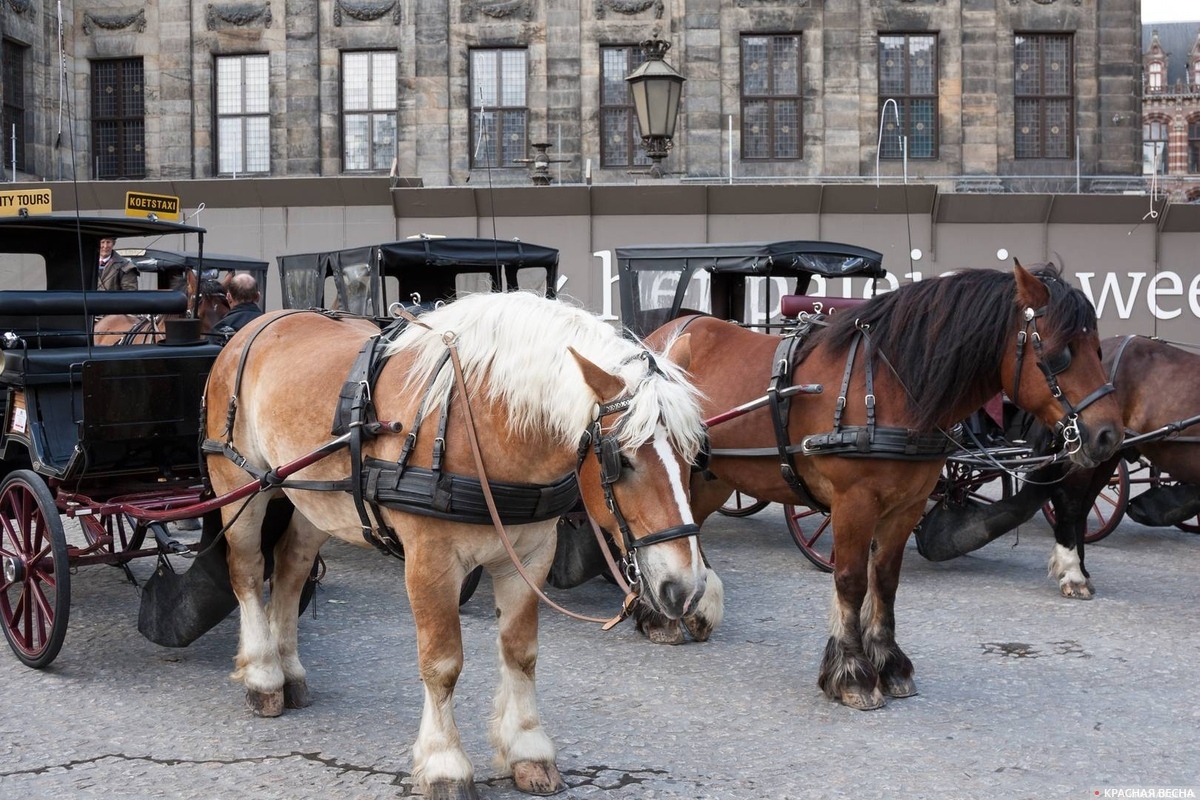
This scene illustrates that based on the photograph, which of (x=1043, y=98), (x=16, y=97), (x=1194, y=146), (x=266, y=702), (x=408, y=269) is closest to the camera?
(x=266, y=702)

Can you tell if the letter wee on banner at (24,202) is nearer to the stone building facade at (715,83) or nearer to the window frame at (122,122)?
the stone building facade at (715,83)

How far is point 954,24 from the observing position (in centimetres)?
2211

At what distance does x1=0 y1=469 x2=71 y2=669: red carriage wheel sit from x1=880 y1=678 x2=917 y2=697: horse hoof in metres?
3.91

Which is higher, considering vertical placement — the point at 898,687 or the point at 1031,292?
the point at 1031,292

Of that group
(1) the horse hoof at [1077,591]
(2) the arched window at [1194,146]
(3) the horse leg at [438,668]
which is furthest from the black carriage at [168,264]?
(2) the arched window at [1194,146]

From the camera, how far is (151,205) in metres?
6.98

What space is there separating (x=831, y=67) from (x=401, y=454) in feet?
65.1

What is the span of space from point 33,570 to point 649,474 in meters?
3.75

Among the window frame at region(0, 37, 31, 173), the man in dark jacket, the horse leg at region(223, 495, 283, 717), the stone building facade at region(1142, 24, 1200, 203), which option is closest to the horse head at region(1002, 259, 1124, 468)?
the horse leg at region(223, 495, 283, 717)

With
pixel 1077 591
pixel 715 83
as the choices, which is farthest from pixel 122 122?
pixel 1077 591

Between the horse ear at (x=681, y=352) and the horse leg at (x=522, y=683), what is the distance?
2.48 meters

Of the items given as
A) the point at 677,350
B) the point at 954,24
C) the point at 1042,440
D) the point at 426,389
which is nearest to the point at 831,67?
the point at 954,24

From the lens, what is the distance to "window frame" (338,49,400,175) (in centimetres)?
2250

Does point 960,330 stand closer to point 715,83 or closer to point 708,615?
point 708,615
